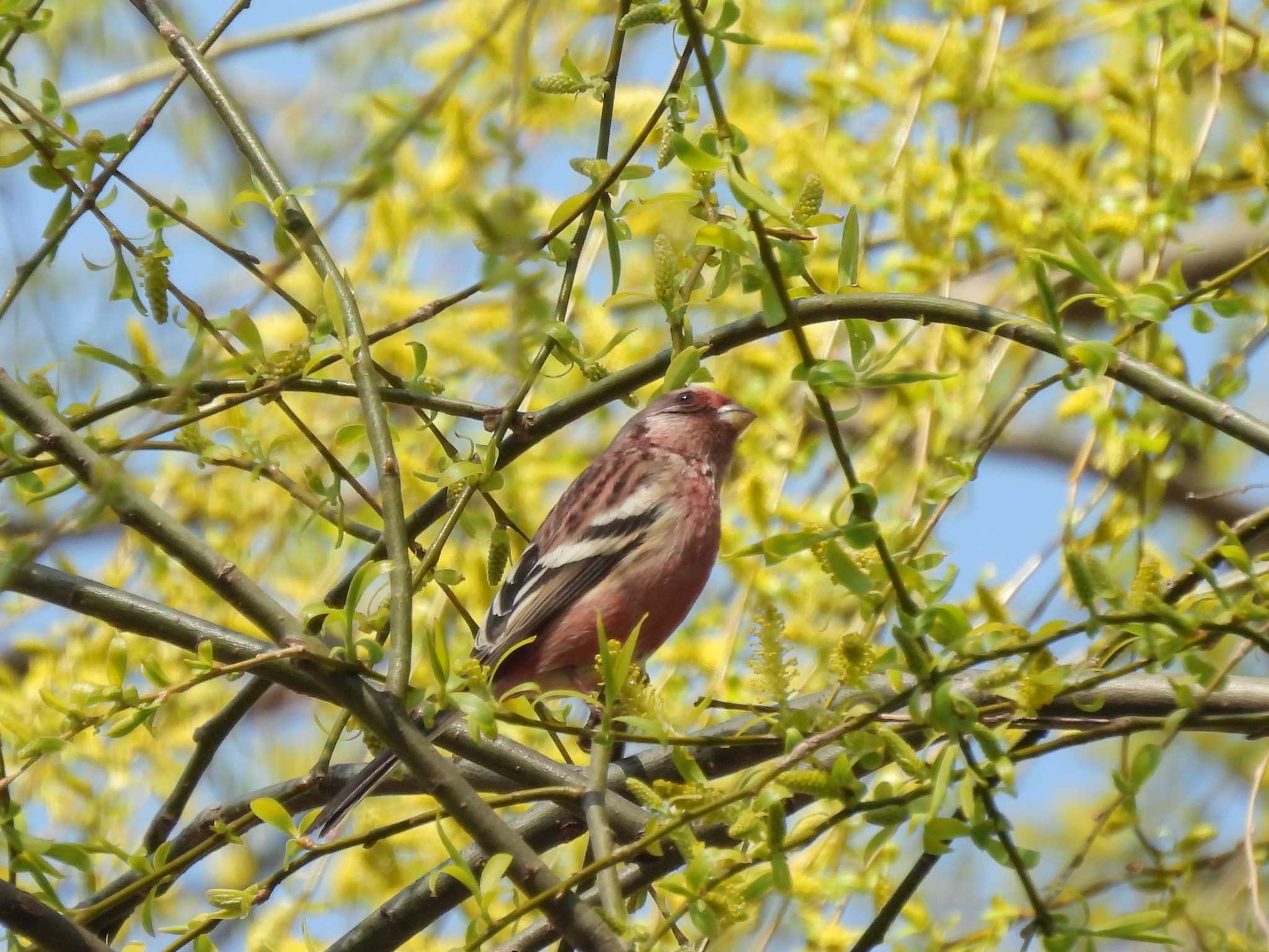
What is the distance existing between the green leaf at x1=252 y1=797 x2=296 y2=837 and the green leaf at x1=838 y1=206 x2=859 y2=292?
1.21 m

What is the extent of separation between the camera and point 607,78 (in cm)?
278

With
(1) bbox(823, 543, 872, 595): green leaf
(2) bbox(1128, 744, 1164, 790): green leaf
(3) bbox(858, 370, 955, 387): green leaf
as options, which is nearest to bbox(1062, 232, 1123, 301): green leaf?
(3) bbox(858, 370, 955, 387): green leaf

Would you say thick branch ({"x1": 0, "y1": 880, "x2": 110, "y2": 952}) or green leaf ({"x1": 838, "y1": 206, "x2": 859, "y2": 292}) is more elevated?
green leaf ({"x1": 838, "y1": 206, "x2": 859, "y2": 292})

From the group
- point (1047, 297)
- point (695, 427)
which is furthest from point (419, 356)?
point (695, 427)

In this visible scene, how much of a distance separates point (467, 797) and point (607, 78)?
1.29 meters

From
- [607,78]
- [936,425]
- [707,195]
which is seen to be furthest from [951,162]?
[707,195]

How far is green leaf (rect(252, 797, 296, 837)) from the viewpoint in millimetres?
2393

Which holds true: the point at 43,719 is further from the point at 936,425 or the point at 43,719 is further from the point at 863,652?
the point at 936,425

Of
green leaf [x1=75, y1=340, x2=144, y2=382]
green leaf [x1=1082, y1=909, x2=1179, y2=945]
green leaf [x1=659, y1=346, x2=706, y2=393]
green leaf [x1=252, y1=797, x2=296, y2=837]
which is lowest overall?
green leaf [x1=1082, y1=909, x2=1179, y2=945]

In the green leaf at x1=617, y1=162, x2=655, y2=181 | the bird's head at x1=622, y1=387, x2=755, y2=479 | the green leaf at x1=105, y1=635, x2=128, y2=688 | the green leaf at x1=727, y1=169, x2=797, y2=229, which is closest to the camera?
the green leaf at x1=727, y1=169, x2=797, y2=229

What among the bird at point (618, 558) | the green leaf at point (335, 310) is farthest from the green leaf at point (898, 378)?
the bird at point (618, 558)

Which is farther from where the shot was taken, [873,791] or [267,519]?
[267,519]

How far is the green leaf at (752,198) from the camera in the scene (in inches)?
80.3

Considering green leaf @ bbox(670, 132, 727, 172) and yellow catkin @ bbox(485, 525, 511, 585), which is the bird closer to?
yellow catkin @ bbox(485, 525, 511, 585)
